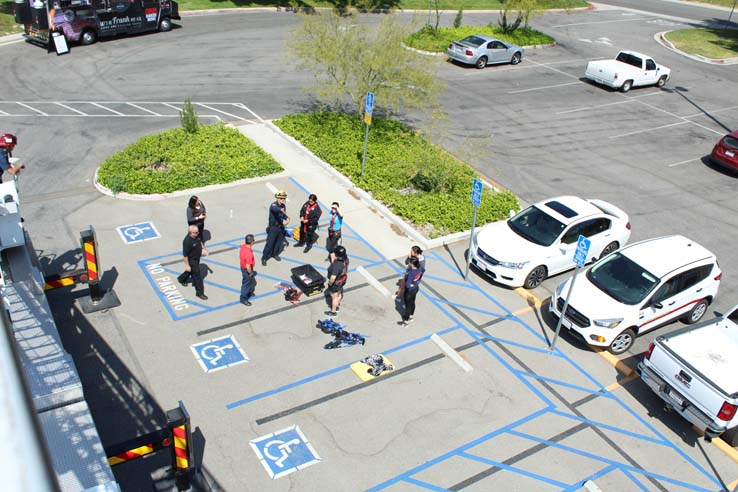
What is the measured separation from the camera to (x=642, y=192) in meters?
20.7

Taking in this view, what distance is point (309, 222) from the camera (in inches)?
611

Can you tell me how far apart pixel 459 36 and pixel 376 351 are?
2785 cm

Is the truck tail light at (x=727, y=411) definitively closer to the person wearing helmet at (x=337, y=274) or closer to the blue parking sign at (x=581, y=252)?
the blue parking sign at (x=581, y=252)

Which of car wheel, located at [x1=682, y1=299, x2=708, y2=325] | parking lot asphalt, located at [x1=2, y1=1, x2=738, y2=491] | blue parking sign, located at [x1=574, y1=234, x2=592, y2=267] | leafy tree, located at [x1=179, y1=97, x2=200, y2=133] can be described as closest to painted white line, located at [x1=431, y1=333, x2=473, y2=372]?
parking lot asphalt, located at [x1=2, y1=1, x2=738, y2=491]

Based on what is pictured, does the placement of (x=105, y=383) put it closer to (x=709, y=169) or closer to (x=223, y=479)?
(x=223, y=479)

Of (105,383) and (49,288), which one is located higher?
(49,288)

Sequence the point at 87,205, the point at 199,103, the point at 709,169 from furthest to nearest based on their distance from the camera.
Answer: the point at 199,103, the point at 709,169, the point at 87,205

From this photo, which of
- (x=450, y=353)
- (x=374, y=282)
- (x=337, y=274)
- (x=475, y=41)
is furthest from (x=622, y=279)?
(x=475, y=41)

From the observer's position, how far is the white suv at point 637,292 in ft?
43.3

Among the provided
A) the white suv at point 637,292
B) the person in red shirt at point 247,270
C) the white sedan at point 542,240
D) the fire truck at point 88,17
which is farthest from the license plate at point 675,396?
the fire truck at point 88,17

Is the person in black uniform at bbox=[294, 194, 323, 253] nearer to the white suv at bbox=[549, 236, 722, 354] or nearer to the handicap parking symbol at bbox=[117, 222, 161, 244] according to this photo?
the handicap parking symbol at bbox=[117, 222, 161, 244]

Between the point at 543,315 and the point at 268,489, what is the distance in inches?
296

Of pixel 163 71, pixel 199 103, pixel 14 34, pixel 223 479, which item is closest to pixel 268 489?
pixel 223 479

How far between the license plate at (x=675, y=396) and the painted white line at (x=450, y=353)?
11.7ft
